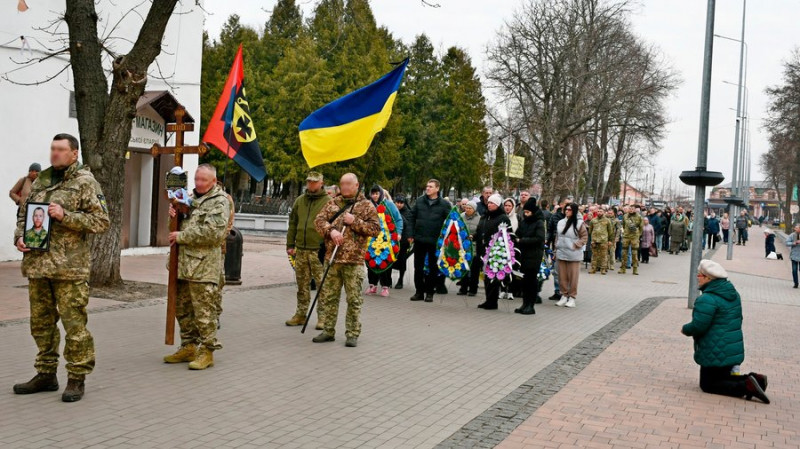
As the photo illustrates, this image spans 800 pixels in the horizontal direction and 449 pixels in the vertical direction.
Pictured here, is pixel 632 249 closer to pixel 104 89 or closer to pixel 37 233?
pixel 104 89

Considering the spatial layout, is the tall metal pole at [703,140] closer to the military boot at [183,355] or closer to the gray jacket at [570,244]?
the gray jacket at [570,244]

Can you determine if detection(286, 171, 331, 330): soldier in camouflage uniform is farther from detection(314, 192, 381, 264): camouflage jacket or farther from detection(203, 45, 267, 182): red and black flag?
detection(203, 45, 267, 182): red and black flag

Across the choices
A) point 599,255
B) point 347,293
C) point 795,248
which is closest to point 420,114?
point 599,255

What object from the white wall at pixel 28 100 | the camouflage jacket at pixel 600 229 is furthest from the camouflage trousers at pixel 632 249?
the white wall at pixel 28 100

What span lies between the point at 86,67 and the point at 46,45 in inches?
198

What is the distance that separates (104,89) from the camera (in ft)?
39.5

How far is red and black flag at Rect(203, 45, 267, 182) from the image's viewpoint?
9102 mm

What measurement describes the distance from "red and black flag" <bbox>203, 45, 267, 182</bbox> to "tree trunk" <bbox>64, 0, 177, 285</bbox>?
309cm

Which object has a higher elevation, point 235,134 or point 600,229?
point 235,134

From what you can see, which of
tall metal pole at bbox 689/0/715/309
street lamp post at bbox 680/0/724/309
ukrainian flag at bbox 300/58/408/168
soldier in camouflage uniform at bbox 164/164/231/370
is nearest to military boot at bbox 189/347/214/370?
soldier in camouflage uniform at bbox 164/164/231/370

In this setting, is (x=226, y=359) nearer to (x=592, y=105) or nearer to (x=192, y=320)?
(x=192, y=320)

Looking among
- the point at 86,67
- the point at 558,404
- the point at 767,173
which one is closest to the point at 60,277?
the point at 558,404

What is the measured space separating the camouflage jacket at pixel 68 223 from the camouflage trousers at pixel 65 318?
0.11m

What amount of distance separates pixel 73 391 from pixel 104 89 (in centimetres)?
711
